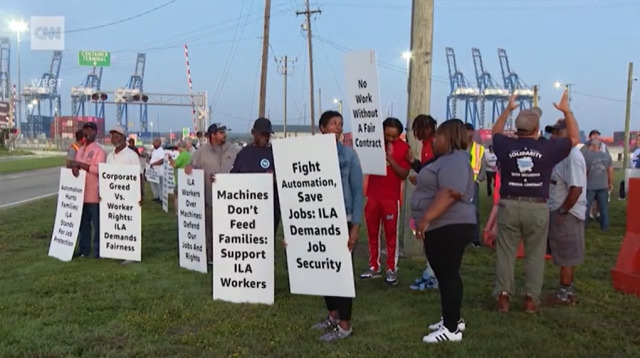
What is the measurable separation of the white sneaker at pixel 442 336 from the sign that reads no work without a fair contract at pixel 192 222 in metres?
3.40

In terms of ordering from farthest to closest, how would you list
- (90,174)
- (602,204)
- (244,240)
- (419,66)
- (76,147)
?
(602,204)
(76,147)
(419,66)
(90,174)
(244,240)

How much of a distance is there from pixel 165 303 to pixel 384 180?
267 cm

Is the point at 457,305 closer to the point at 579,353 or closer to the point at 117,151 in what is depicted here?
the point at 579,353

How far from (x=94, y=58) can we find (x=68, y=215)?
36.0m

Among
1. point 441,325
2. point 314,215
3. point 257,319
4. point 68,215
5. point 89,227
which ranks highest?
point 314,215

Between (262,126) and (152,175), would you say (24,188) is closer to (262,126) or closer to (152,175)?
(152,175)

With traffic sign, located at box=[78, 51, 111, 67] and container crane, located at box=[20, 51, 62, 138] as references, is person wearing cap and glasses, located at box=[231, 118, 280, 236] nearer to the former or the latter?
traffic sign, located at box=[78, 51, 111, 67]

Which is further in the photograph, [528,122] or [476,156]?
[476,156]

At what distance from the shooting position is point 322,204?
5.14m

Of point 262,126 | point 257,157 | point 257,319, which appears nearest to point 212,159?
point 257,157

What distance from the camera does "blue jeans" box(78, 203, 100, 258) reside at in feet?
28.0

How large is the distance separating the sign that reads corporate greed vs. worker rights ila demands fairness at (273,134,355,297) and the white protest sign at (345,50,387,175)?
165 cm

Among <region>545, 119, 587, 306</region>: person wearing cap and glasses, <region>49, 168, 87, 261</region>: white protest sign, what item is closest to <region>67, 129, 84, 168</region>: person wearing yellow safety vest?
<region>49, 168, 87, 261</region>: white protest sign

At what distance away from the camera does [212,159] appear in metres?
8.04
